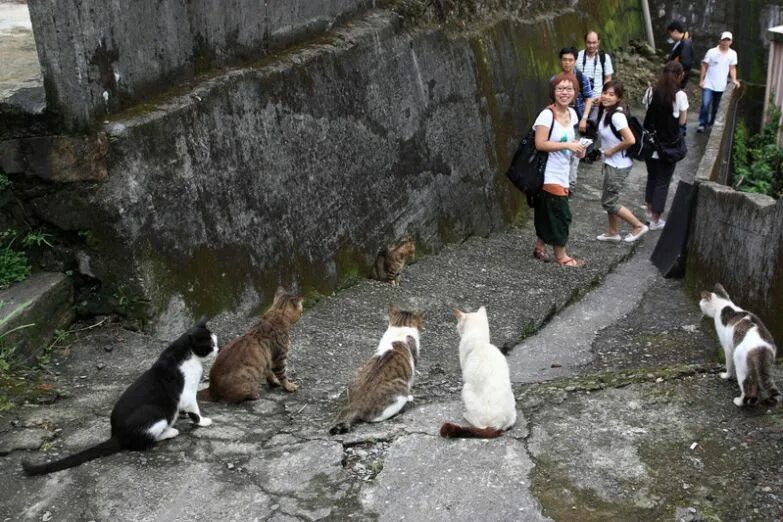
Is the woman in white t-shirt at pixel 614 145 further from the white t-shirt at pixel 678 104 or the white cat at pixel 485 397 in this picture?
the white cat at pixel 485 397

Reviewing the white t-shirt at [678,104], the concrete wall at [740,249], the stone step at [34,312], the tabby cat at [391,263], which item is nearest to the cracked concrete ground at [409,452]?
the stone step at [34,312]

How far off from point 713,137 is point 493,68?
3073 mm

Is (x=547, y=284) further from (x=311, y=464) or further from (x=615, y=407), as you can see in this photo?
(x=311, y=464)

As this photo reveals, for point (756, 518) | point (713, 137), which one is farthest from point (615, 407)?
point (713, 137)

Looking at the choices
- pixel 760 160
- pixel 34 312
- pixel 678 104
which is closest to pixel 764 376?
pixel 34 312

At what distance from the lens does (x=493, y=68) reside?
10.3 m

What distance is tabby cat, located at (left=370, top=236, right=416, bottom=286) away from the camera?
7.62 metres

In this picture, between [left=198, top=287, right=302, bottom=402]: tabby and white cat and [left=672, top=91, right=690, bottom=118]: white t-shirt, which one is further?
[left=672, top=91, right=690, bottom=118]: white t-shirt

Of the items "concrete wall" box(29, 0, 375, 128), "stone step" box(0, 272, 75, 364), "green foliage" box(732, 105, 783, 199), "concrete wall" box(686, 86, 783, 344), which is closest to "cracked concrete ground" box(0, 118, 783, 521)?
"stone step" box(0, 272, 75, 364)

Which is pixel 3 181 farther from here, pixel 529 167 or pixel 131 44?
pixel 529 167

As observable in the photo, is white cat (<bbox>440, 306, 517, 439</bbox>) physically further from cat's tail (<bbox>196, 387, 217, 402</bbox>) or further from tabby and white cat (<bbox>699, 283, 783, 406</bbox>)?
cat's tail (<bbox>196, 387, 217, 402</bbox>)

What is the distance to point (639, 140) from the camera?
349 inches

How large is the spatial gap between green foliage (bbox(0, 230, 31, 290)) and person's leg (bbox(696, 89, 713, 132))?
11066 mm

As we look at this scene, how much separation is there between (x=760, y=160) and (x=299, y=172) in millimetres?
8187
